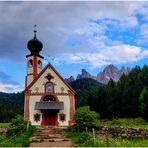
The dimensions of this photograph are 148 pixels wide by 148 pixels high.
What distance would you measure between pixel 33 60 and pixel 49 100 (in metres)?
6.97

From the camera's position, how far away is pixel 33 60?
154 feet

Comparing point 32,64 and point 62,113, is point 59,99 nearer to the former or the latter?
point 62,113

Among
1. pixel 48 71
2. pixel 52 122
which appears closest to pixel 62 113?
pixel 52 122

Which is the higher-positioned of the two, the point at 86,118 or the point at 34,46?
the point at 34,46

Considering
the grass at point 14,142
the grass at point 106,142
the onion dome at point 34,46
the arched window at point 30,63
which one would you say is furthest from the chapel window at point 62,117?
the grass at point 14,142

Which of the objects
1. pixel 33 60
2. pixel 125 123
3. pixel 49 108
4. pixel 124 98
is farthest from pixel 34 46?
pixel 124 98

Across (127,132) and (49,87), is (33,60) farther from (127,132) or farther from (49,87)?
(127,132)

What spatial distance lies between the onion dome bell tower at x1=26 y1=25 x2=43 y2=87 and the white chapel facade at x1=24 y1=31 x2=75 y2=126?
2.81m

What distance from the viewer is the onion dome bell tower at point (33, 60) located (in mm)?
46416

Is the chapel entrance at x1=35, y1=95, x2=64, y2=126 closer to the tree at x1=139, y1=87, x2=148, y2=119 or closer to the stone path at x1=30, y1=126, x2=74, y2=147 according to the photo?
the stone path at x1=30, y1=126, x2=74, y2=147

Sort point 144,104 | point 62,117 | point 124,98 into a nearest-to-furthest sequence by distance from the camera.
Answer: point 62,117 → point 144,104 → point 124,98

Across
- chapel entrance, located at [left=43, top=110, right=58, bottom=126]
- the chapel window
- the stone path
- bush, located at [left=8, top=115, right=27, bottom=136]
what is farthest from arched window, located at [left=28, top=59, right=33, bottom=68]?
the stone path

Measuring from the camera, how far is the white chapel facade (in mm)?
42312

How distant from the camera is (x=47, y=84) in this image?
43.0m
